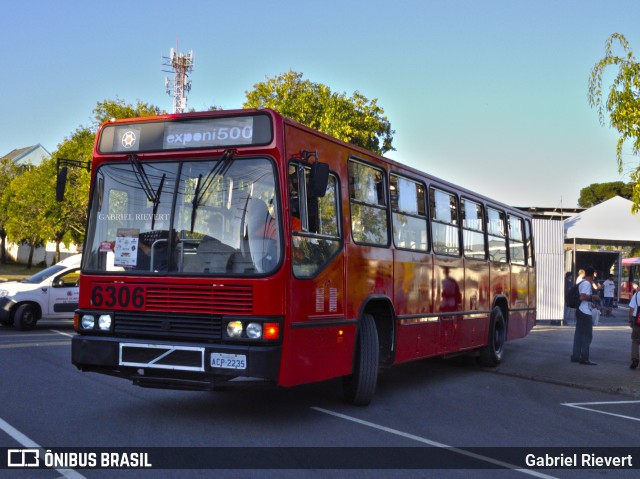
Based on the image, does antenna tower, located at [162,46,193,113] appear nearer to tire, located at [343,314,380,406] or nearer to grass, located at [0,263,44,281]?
grass, located at [0,263,44,281]

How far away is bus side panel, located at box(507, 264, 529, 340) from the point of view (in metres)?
15.6

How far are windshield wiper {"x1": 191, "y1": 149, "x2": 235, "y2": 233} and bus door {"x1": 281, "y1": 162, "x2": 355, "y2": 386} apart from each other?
636 millimetres

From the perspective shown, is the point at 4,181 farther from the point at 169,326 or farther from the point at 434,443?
the point at 434,443

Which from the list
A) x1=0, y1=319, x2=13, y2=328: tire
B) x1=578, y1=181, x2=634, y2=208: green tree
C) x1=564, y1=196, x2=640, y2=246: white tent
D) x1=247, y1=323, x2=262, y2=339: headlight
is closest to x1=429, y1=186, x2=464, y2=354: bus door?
x1=247, y1=323, x2=262, y2=339: headlight

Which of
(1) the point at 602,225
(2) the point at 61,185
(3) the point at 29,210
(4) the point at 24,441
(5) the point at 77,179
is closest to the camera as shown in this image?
(4) the point at 24,441

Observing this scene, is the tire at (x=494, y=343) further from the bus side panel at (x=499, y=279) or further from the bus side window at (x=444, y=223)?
the bus side window at (x=444, y=223)

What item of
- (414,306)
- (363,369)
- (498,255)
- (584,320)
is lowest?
(363,369)

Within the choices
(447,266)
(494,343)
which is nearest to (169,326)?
(447,266)

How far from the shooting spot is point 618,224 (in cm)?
2927

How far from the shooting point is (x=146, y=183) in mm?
7887

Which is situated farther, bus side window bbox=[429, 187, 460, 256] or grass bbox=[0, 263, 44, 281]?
grass bbox=[0, 263, 44, 281]

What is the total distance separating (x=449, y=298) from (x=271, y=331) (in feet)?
17.6

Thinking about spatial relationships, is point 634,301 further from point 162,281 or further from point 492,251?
point 162,281

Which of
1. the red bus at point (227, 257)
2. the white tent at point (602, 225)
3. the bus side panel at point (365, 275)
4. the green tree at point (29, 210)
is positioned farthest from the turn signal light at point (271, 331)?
the green tree at point (29, 210)
